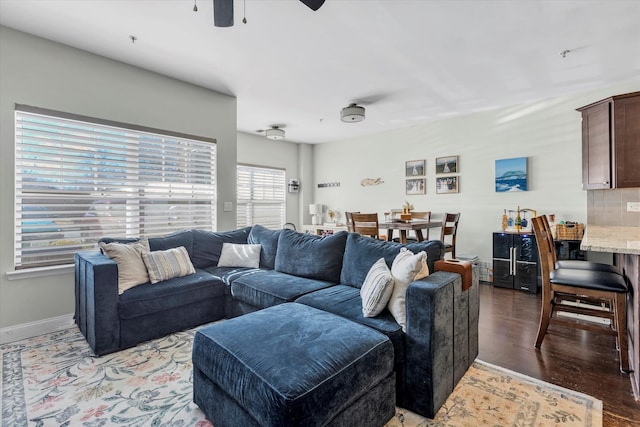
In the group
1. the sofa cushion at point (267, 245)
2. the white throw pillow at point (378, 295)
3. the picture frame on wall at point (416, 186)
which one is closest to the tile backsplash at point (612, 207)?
the picture frame on wall at point (416, 186)

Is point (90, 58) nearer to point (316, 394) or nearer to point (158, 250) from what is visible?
point (158, 250)

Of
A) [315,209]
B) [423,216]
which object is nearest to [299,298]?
[423,216]

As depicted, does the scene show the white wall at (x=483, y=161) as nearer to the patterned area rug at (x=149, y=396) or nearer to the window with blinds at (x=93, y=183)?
the patterned area rug at (x=149, y=396)

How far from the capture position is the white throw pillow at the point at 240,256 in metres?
3.44

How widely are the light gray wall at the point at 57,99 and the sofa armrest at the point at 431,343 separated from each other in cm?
322

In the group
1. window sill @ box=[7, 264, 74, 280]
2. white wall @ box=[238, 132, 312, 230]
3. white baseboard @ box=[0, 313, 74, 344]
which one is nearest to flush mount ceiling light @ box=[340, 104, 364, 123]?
white wall @ box=[238, 132, 312, 230]

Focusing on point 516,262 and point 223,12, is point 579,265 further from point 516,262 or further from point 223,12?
point 223,12

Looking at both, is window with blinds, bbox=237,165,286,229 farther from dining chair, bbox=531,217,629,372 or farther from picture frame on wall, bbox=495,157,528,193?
dining chair, bbox=531,217,629,372

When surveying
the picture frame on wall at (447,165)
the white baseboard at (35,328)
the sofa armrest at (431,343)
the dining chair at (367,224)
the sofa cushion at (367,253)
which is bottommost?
the white baseboard at (35,328)

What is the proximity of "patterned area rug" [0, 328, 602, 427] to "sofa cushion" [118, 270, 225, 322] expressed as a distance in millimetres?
342

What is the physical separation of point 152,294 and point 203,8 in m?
2.34

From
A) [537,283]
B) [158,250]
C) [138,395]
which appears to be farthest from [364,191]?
[138,395]

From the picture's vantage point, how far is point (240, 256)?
346cm

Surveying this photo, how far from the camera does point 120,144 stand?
130 inches
